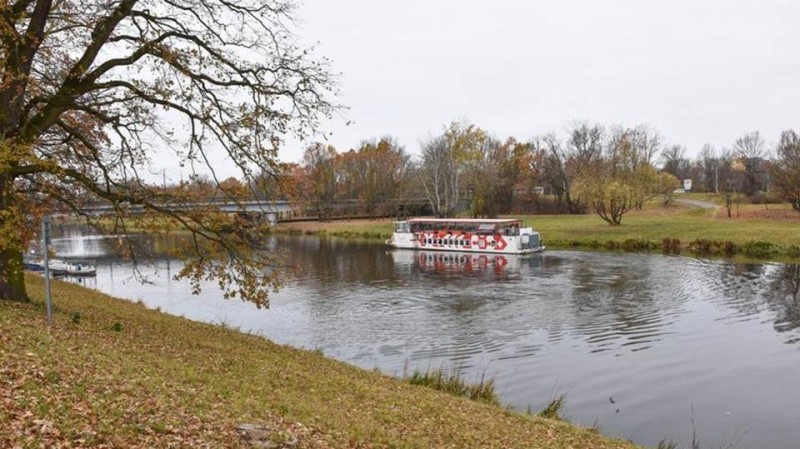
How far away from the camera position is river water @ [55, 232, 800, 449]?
16141 mm

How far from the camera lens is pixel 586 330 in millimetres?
24734

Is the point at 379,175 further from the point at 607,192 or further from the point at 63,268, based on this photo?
the point at 63,268

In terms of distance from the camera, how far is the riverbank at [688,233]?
156 ft

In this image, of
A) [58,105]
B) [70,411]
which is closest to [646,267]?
[58,105]

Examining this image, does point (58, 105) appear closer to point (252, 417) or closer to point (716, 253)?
point (252, 417)

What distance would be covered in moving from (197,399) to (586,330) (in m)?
18.4

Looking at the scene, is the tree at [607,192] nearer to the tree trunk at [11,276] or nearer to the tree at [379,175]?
the tree at [379,175]

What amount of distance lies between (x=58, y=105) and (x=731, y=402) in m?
18.1

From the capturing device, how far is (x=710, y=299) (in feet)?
100

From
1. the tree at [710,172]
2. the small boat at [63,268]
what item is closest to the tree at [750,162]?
the tree at [710,172]

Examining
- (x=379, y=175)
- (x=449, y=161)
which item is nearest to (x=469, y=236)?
(x=449, y=161)

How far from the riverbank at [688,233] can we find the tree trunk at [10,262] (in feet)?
148

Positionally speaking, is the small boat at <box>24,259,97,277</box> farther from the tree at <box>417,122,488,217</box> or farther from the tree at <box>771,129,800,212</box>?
the tree at <box>771,129,800,212</box>

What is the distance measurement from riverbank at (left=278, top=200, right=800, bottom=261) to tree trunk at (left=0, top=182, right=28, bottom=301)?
148ft
